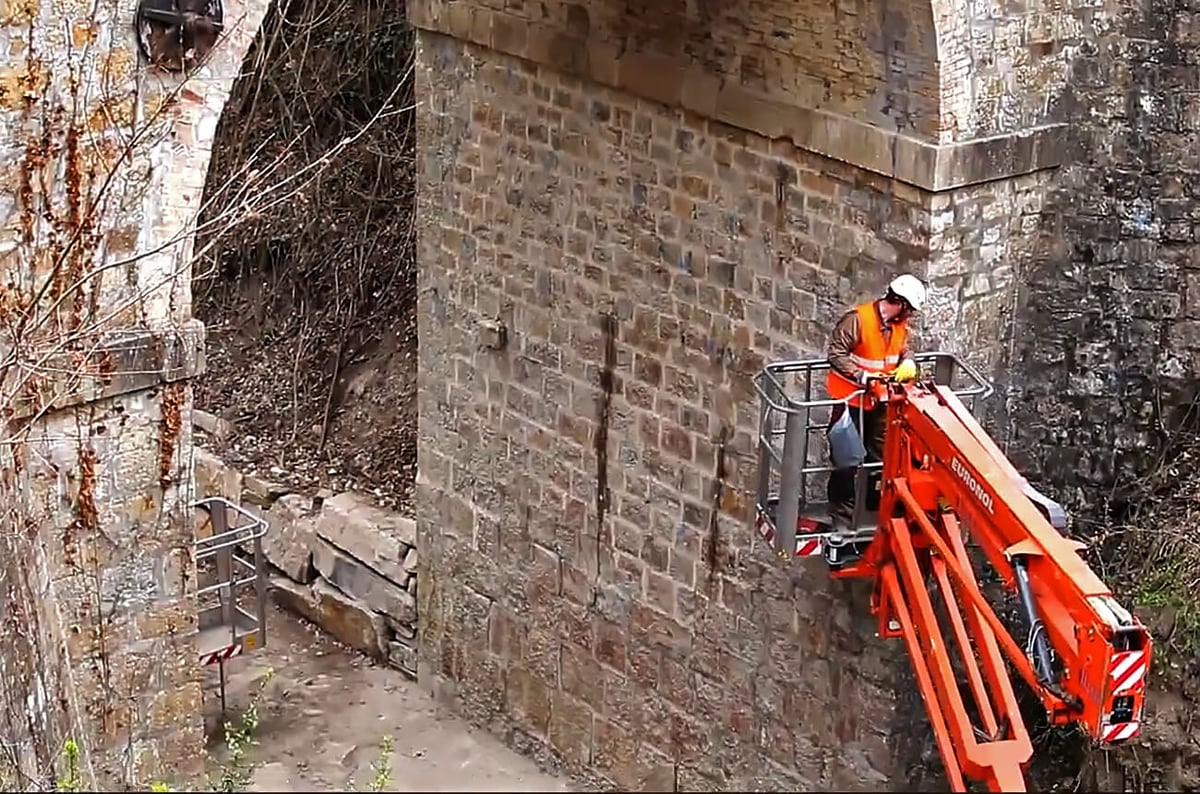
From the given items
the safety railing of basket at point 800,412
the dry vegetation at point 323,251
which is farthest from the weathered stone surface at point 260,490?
the safety railing of basket at point 800,412

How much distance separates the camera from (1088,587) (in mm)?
6070

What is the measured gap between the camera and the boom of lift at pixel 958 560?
614 cm

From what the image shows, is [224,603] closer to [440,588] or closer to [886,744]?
[440,588]

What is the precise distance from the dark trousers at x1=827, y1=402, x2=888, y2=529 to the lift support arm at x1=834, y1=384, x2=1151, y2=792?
216mm

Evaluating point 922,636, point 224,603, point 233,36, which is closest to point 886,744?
point 922,636

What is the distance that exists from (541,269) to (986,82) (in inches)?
127

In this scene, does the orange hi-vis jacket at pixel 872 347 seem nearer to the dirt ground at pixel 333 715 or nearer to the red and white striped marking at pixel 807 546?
the red and white striped marking at pixel 807 546

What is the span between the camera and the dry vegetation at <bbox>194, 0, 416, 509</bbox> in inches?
567

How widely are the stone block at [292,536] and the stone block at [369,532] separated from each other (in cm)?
17

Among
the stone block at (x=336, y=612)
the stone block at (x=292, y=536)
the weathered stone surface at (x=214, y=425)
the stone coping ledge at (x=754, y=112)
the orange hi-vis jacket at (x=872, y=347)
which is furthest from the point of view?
the weathered stone surface at (x=214, y=425)

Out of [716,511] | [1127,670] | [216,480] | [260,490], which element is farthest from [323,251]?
[1127,670]

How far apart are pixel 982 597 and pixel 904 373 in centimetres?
105

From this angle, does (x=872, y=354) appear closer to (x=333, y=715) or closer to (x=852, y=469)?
(x=852, y=469)

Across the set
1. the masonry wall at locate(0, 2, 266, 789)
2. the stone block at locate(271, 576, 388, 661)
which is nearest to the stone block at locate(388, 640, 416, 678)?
the stone block at locate(271, 576, 388, 661)
